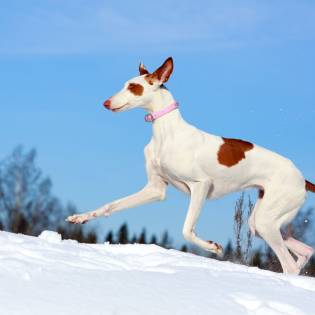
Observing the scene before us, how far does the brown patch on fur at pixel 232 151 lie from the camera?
7941 mm

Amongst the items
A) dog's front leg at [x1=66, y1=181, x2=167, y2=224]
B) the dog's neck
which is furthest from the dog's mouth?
dog's front leg at [x1=66, y1=181, x2=167, y2=224]

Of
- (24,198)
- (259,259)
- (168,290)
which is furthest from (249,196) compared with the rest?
(24,198)

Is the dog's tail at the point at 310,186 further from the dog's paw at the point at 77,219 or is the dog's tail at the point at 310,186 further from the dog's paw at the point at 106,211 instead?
the dog's paw at the point at 77,219

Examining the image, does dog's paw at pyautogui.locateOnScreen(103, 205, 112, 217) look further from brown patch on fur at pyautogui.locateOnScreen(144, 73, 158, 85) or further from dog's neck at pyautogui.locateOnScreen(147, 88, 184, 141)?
brown patch on fur at pyautogui.locateOnScreen(144, 73, 158, 85)

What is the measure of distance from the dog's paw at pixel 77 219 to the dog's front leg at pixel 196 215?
1025 mm

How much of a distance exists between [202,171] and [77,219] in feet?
4.56

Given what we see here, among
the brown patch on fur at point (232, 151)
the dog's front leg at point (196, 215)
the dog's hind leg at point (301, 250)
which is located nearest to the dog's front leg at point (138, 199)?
the dog's front leg at point (196, 215)

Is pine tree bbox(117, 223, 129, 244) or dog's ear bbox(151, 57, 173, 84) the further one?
pine tree bbox(117, 223, 129, 244)

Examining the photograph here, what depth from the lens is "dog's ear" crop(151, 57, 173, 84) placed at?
7.56 meters

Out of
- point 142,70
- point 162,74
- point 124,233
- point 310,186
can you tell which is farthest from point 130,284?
point 124,233

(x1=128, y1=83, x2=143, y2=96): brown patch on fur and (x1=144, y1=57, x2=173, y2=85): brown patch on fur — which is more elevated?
(x1=144, y1=57, x2=173, y2=85): brown patch on fur

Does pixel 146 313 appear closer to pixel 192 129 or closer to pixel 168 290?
pixel 168 290

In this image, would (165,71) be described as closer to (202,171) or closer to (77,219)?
(202,171)

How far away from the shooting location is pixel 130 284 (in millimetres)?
5340
